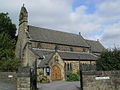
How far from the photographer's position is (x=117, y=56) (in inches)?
742

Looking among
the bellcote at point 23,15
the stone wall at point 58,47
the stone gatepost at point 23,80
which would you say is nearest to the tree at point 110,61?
the stone gatepost at point 23,80

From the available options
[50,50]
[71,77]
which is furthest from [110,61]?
[50,50]

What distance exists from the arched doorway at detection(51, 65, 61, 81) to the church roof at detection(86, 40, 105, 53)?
19568 mm

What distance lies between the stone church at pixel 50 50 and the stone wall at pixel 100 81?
20.6m

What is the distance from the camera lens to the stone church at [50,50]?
36312 mm

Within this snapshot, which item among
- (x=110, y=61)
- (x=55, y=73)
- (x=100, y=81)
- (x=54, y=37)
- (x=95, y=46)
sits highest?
(x=54, y=37)

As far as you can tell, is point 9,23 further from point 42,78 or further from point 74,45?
point 42,78

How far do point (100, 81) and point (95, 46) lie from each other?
4320 centimetres

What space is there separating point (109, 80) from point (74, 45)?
34.6 meters

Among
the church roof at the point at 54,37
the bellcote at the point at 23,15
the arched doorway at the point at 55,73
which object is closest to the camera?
the arched doorway at the point at 55,73

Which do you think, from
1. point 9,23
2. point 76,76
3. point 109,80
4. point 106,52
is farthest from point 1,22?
point 109,80

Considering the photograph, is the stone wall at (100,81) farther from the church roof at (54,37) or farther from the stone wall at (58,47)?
the church roof at (54,37)

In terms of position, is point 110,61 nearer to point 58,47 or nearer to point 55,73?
point 55,73

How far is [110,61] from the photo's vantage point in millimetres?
18766
